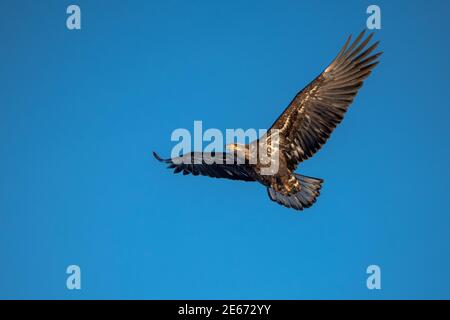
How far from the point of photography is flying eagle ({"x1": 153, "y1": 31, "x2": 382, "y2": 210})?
12.3 meters

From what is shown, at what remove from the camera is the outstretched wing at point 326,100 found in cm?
1223

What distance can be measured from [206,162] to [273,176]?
200 centimetres

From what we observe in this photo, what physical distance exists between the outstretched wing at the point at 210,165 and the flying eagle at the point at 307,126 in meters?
0.54

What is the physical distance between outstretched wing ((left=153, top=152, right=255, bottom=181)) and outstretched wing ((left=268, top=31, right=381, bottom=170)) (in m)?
1.26

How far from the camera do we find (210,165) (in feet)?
46.4

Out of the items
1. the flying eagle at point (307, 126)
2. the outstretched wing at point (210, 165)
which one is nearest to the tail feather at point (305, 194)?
the flying eagle at point (307, 126)

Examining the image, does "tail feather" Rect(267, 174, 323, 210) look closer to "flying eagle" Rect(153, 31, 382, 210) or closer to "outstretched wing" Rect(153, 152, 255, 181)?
"flying eagle" Rect(153, 31, 382, 210)

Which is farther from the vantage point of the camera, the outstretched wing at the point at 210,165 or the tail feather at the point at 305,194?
the outstretched wing at the point at 210,165

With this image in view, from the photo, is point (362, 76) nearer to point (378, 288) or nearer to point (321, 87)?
point (321, 87)

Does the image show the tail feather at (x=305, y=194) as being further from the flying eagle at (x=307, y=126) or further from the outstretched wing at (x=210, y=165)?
the outstretched wing at (x=210, y=165)

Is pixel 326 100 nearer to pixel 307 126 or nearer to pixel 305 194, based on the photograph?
pixel 307 126

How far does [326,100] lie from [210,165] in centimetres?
301

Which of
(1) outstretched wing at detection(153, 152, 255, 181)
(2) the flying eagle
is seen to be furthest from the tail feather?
(1) outstretched wing at detection(153, 152, 255, 181)

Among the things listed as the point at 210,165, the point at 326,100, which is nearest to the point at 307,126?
the point at 326,100
